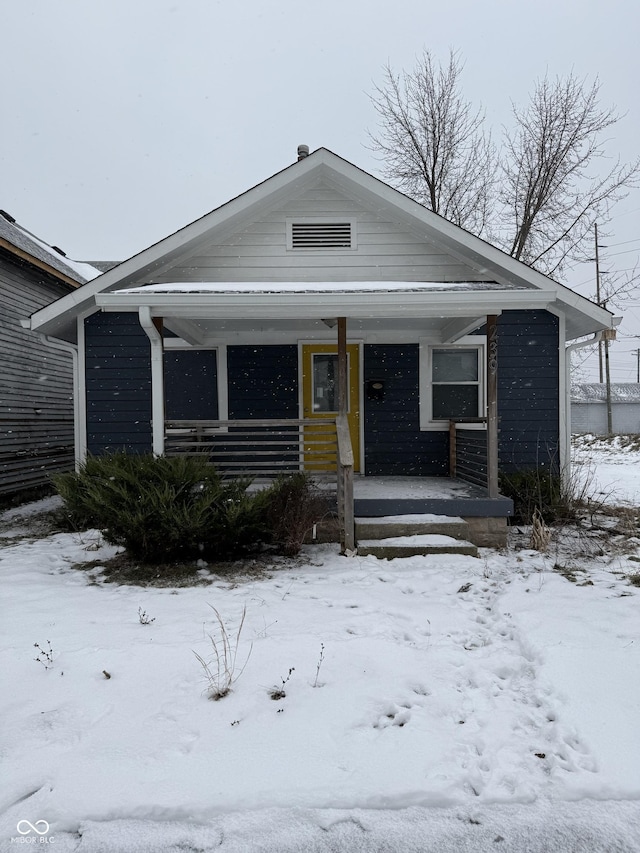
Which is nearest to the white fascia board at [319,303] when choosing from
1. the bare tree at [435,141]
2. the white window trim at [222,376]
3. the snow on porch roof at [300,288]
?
the snow on porch roof at [300,288]

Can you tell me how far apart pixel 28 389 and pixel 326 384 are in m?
6.03

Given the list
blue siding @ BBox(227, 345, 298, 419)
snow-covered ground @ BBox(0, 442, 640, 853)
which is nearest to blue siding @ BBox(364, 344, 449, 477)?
blue siding @ BBox(227, 345, 298, 419)

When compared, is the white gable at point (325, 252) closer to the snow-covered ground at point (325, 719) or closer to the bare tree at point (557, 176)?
the snow-covered ground at point (325, 719)

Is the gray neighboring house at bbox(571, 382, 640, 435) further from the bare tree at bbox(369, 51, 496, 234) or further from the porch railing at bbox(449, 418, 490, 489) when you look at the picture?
the porch railing at bbox(449, 418, 490, 489)

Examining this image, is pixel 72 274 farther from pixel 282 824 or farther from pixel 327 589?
pixel 282 824

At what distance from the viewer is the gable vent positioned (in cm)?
776

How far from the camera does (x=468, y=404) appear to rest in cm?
879

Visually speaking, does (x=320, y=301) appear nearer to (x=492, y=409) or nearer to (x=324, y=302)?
(x=324, y=302)

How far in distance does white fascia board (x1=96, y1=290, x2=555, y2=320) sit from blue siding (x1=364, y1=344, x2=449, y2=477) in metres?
2.43

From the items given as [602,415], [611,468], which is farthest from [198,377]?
[602,415]

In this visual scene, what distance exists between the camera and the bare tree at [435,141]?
16906mm

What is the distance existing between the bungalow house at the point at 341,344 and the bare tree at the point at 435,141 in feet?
34.7

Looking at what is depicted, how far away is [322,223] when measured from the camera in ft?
25.5

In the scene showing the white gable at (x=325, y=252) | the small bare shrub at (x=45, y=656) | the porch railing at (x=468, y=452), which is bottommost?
the small bare shrub at (x=45, y=656)
